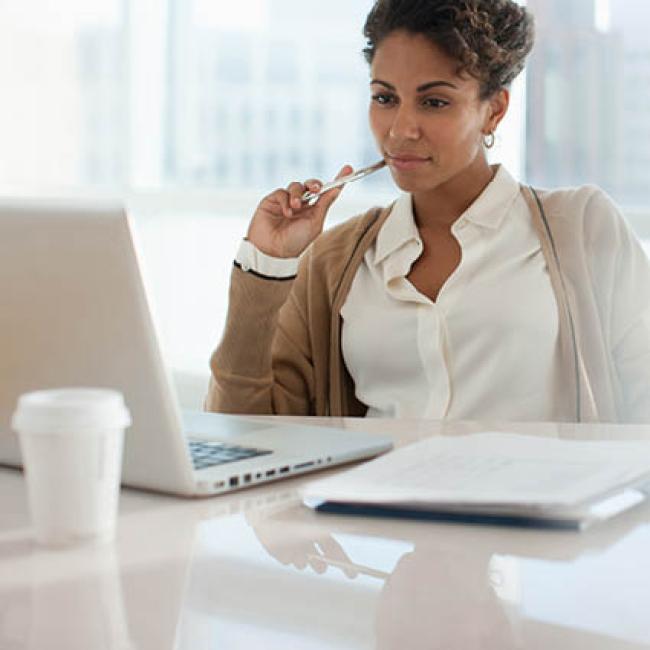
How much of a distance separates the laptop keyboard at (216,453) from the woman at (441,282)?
0.71 m

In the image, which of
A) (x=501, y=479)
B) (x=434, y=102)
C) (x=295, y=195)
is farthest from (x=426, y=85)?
(x=501, y=479)

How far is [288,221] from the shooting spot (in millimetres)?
2023

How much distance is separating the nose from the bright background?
202 cm

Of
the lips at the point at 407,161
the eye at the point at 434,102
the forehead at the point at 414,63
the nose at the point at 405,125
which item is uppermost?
the forehead at the point at 414,63

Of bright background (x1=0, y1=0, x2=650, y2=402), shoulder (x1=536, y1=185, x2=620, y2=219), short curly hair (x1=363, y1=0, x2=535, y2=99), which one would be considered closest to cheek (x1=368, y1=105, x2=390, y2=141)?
short curly hair (x1=363, y1=0, x2=535, y2=99)

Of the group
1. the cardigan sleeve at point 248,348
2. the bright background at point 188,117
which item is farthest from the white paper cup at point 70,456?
the bright background at point 188,117

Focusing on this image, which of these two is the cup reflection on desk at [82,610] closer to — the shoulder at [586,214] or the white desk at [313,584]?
the white desk at [313,584]

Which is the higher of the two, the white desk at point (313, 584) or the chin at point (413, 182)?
the chin at point (413, 182)

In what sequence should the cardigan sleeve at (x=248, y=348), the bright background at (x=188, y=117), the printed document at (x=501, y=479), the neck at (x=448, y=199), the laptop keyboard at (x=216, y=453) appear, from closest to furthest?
1. the printed document at (x=501, y=479)
2. the laptop keyboard at (x=216, y=453)
3. the cardigan sleeve at (x=248, y=348)
4. the neck at (x=448, y=199)
5. the bright background at (x=188, y=117)

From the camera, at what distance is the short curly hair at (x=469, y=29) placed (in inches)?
80.7

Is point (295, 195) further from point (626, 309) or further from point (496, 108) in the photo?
point (626, 309)

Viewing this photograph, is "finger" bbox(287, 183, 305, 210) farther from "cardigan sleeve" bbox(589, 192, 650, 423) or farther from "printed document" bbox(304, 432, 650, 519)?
"printed document" bbox(304, 432, 650, 519)

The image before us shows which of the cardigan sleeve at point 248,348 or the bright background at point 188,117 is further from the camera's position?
the bright background at point 188,117

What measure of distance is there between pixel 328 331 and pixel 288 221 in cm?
19
